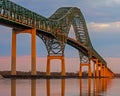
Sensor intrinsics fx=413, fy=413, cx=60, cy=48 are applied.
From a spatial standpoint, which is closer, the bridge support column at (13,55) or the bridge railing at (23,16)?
the bridge railing at (23,16)

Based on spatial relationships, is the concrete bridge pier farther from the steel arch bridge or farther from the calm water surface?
the calm water surface

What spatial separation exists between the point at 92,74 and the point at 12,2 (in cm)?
9855

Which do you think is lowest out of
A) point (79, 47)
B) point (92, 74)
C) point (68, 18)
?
point (92, 74)

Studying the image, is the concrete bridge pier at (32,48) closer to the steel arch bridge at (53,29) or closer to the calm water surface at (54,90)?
the steel arch bridge at (53,29)

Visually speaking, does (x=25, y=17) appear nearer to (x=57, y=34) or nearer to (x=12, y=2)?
(x=12, y=2)

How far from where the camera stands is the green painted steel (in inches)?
3489

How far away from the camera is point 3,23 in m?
87.7

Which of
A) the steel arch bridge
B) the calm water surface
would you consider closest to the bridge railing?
the steel arch bridge

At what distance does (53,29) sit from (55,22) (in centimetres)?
618

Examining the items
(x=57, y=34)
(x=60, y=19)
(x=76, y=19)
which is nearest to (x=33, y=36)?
(x=57, y=34)

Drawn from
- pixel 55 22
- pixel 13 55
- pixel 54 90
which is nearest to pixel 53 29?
pixel 55 22

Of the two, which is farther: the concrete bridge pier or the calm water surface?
the concrete bridge pier

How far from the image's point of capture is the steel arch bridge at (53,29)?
91.0m

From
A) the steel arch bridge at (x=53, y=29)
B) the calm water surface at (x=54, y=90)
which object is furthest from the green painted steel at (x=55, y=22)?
the calm water surface at (x=54, y=90)
